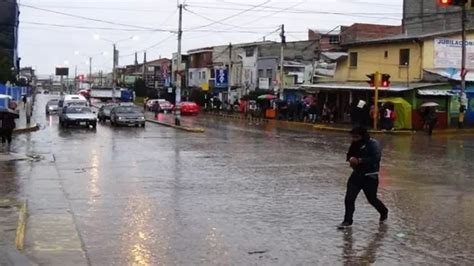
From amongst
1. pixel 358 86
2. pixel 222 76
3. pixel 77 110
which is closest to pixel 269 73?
pixel 222 76

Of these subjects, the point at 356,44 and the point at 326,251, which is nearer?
the point at 326,251

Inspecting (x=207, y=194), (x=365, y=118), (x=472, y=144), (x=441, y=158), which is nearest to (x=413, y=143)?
(x=472, y=144)

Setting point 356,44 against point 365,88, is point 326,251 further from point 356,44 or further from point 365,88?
point 356,44

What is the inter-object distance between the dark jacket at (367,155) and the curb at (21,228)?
5.07 meters

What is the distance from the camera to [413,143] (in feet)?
104

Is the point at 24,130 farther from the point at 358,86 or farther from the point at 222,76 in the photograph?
the point at 222,76

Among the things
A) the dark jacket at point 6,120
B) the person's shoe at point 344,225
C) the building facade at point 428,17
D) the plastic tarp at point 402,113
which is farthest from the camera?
the building facade at point 428,17

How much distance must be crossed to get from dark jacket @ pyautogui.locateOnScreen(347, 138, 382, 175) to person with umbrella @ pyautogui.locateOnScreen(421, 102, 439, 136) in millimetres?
28916

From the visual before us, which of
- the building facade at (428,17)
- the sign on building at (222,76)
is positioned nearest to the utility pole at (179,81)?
the building facade at (428,17)

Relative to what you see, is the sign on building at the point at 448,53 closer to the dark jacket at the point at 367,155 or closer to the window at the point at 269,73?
the window at the point at 269,73

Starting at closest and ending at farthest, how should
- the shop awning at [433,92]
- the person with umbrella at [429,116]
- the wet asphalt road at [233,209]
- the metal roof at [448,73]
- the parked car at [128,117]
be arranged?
1. the wet asphalt road at [233,209]
2. the person with umbrella at [429,116]
3. the shop awning at [433,92]
4. the metal roof at [448,73]
5. the parked car at [128,117]

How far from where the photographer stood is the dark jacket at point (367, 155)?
36.1 ft

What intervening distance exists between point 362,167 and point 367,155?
0.71ft

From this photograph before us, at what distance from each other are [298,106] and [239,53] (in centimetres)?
3586
